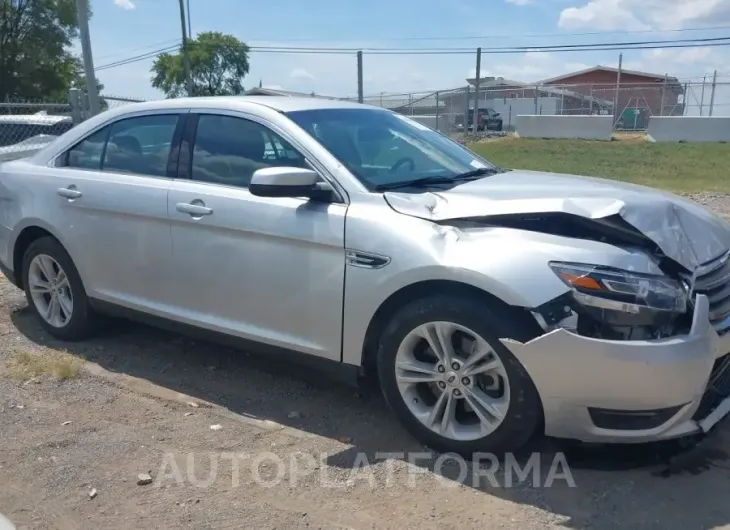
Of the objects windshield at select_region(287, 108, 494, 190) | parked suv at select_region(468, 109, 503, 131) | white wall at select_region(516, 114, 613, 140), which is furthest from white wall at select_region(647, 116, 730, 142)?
windshield at select_region(287, 108, 494, 190)

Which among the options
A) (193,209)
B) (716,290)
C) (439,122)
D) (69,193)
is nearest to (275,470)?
(193,209)

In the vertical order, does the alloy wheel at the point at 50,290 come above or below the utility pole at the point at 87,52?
below

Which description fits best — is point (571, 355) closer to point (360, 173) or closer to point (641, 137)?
point (360, 173)

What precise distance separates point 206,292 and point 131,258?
0.66 meters

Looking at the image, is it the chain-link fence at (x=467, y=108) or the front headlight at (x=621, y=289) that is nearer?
the front headlight at (x=621, y=289)

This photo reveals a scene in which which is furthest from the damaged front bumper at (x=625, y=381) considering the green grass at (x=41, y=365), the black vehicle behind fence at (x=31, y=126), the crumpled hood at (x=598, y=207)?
the black vehicle behind fence at (x=31, y=126)

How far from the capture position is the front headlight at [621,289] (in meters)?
2.96

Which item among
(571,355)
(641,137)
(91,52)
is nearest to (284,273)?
(571,355)

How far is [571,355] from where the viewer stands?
2.99m

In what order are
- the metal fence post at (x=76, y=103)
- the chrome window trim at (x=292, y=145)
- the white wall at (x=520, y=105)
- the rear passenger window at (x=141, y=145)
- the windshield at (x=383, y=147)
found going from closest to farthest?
the chrome window trim at (x=292, y=145)
the windshield at (x=383, y=147)
the rear passenger window at (x=141, y=145)
the metal fence post at (x=76, y=103)
the white wall at (x=520, y=105)

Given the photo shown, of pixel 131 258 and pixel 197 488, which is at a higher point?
pixel 131 258

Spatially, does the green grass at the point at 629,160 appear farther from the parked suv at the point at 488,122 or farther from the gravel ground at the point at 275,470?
the gravel ground at the point at 275,470

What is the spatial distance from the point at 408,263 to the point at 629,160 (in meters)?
15.5

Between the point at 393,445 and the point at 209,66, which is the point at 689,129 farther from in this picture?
the point at 209,66
